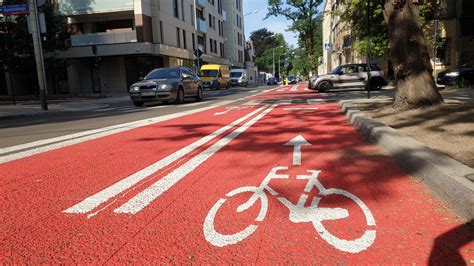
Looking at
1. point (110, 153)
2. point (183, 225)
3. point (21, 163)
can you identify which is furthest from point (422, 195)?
point (21, 163)

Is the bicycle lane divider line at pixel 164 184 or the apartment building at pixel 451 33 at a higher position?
the apartment building at pixel 451 33

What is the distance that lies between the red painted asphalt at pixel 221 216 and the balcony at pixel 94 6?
3073cm

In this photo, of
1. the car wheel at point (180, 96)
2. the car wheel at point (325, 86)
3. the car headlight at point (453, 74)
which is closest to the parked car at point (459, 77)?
the car headlight at point (453, 74)

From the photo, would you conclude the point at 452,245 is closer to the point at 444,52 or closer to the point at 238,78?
the point at 444,52

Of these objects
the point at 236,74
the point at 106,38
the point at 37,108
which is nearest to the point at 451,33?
the point at 37,108

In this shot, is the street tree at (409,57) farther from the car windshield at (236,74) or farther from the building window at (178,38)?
the car windshield at (236,74)

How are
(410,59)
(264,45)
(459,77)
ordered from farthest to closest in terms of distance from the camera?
1. (264,45)
2. (459,77)
3. (410,59)

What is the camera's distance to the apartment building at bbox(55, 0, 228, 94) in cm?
3353

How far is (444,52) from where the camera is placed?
28250mm

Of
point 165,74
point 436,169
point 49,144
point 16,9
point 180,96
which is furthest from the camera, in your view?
point 165,74

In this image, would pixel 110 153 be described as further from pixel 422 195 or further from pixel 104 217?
pixel 422 195

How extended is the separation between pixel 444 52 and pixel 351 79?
36.6 feet

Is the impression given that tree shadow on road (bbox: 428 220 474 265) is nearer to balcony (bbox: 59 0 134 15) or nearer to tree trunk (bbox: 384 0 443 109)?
tree trunk (bbox: 384 0 443 109)

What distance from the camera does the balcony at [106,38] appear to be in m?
33.5
